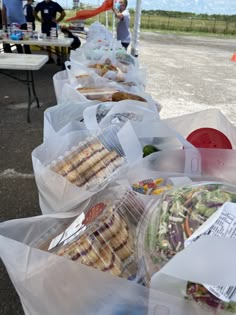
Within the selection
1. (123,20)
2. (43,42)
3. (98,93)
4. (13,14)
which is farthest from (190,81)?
(98,93)

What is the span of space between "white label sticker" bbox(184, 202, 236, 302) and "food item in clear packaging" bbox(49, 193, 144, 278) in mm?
155

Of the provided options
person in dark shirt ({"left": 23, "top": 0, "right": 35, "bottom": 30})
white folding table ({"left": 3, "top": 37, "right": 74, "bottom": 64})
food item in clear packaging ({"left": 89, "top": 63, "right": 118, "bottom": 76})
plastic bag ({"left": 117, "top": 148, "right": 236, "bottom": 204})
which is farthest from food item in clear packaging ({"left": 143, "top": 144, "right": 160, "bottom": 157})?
person in dark shirt ({"left": 23, "top": 0, "right": 35, "bottom": 30})

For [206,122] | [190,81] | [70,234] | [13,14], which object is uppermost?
[13,14]

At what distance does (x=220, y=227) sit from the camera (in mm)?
545

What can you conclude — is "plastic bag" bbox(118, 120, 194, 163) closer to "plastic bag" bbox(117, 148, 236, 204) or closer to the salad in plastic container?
"plastic bag" bbox(117, 148, 236, 204)

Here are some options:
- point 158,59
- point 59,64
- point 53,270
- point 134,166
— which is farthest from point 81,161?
point 158,59

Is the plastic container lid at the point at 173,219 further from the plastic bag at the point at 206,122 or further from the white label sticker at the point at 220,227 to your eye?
the plastic bag at the point at 206,122

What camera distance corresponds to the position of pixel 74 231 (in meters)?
0.75

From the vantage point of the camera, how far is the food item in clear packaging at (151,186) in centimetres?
78

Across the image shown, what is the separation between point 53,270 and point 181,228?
0.25 metres

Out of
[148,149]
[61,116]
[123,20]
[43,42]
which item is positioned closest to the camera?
[148,149]

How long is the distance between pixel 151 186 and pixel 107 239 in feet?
0.66

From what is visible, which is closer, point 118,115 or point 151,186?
point 151,186

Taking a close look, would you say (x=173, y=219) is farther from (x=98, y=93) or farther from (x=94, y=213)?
(x=98, y=93)
